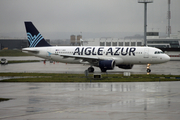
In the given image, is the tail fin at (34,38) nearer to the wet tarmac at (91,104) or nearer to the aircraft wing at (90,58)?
the aircraft wing at (90,58)

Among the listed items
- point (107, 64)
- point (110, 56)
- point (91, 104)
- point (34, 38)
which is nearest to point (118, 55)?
point (110, 56)

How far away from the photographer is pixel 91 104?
19.2 m

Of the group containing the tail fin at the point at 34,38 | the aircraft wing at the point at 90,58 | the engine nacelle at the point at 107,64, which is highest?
the tail fin at the point at 34,38

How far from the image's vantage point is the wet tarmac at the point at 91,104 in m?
15.9

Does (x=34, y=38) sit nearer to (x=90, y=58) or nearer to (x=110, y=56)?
(x=90, y=58)

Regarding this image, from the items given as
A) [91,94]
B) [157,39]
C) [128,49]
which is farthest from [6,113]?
[157,39]

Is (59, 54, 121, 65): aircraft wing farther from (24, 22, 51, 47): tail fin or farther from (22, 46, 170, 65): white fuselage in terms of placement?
(24, 22, 51, 47): tail fin

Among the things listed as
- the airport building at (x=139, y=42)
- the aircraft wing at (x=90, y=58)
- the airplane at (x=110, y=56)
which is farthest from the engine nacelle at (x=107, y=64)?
the airport building at (x=139, y=42)

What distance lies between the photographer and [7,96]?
22.5 metres

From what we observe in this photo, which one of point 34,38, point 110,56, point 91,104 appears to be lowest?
point 91,104

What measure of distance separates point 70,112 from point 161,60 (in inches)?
1261

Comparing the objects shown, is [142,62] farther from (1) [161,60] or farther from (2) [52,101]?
(2) [52,101]

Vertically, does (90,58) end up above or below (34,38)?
below

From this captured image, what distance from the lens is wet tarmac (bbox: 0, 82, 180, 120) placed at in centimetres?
1590
